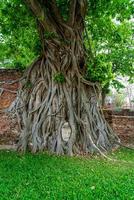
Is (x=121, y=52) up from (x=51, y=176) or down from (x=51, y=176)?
up

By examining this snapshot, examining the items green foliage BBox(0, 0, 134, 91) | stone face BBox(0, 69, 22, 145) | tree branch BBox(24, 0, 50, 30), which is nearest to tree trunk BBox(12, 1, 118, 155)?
green foliage BBox(0, 0, 134, 91)

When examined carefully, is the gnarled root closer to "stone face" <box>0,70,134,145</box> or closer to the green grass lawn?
the green grass lawn

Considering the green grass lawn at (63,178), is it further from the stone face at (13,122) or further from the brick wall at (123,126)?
the brick wall at (123,126)

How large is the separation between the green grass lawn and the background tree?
2.17 ft

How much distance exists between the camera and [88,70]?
26.1 feet

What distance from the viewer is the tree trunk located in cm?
749

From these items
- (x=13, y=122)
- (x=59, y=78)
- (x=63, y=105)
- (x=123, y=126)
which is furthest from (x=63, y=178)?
(x=123, y=126)

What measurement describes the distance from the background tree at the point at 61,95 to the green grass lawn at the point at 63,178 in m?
0.66

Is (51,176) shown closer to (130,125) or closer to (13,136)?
(13,136)

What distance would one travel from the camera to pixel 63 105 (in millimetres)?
7695

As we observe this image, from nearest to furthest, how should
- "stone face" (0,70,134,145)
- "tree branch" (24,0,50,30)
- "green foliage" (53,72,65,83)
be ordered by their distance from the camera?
1. "tree branch" (24,0,50,30)
2. "green foliage" (53,72,65,83)
3. "stone face" (0,70,134,145)

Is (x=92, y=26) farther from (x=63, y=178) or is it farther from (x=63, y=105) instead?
(x=63, y=178)

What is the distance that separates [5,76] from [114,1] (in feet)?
15.0

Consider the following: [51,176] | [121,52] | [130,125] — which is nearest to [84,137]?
[51,176]
